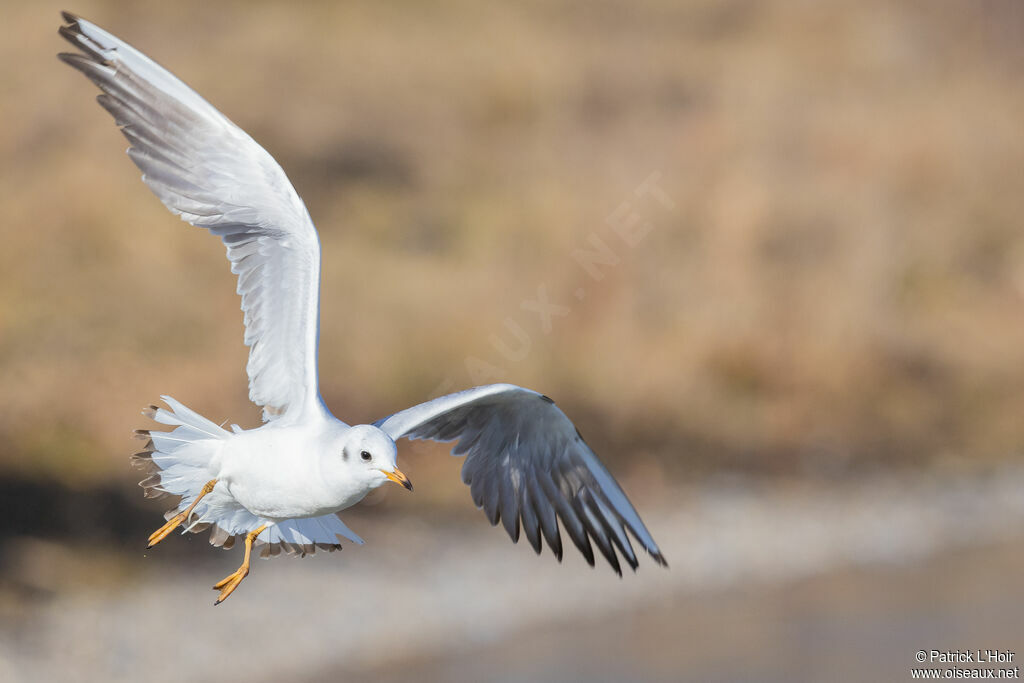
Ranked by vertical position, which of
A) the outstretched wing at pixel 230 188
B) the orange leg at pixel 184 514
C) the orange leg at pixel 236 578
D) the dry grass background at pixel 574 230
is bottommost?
the orange leg at pixel 236 578

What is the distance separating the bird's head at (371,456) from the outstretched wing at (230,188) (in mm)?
454

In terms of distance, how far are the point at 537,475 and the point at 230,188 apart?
56.7 inches

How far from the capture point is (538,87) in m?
11.8

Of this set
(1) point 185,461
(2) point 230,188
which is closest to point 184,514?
(1) point 185,461

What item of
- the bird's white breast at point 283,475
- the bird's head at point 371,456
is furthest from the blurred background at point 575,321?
the bird's head at point 371,456

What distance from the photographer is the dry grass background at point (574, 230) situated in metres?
9.39

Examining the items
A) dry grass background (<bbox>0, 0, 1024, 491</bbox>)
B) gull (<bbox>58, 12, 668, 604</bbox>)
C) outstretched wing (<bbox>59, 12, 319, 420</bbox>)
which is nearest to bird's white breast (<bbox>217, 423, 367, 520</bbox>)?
gull (<bbox>58, 12, 668, 604</bbox>)

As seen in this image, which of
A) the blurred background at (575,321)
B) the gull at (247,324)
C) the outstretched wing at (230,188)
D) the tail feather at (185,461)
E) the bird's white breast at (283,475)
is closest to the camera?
the bird's white breast at (283,475)

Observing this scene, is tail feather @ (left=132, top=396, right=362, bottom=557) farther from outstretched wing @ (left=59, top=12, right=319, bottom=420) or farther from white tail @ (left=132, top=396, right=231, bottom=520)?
outstretched wing @ (left=59, top=12, right=319, bottom=420)

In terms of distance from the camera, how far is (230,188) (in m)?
4.21

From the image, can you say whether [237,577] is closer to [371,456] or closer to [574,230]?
[371,456]

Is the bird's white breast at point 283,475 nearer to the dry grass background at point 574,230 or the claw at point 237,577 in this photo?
the claw at point 237,577

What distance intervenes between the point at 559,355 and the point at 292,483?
6539 mm

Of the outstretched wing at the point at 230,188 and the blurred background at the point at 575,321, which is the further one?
the blurred background at the point at 575,321
